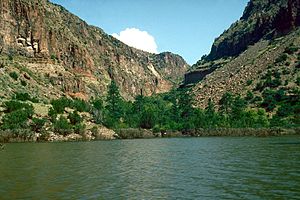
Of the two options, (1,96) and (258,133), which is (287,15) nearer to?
(258,133)

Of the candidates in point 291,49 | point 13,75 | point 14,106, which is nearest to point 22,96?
point 14,106

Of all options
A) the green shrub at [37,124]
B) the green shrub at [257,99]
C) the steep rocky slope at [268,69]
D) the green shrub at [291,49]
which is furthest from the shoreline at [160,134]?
the green shrub at [291,49]

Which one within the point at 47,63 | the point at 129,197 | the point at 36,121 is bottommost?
the point at 129,197

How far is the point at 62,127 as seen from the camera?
361 ft

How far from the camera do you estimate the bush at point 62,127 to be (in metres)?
109

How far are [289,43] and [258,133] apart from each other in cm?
7373

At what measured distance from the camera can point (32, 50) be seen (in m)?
166

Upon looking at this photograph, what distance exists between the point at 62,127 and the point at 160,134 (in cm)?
3615

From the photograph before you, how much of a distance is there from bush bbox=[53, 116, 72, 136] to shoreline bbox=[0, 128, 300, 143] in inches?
51.0

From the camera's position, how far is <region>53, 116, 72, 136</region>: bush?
359 ft

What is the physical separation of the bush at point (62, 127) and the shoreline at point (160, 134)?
130 cm

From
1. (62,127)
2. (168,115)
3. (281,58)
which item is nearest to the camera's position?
(62,127)

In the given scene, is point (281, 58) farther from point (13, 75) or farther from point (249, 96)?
point (13, 75)

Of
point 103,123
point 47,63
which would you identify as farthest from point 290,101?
point 47,63
